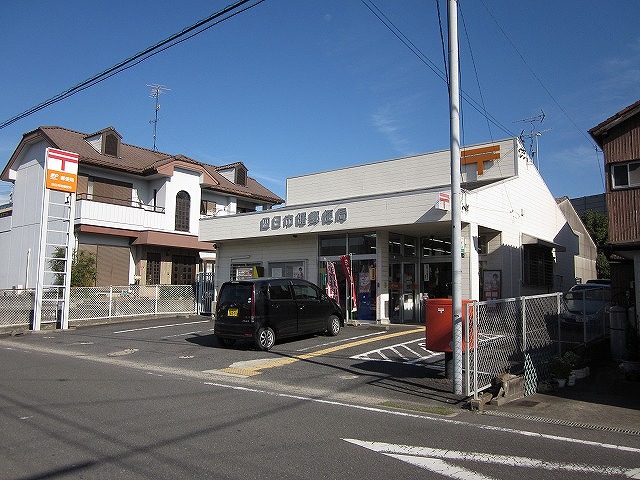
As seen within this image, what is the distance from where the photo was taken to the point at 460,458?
530 centimetres

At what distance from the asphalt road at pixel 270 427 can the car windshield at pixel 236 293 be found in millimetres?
1996

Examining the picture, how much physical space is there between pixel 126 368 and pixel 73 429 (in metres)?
5.30

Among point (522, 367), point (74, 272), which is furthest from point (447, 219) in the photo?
point (74, 272)

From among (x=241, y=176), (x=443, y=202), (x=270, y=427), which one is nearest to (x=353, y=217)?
(x=443, y=202)

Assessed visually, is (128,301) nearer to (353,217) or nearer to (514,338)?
(353,217)

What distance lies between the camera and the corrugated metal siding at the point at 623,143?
50.8 ft

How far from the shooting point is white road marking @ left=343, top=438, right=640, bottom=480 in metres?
4.92

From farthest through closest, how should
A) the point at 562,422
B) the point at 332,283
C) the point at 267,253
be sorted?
1. the point at 267,253
2. the point at 332,283
3. the point at 562,422

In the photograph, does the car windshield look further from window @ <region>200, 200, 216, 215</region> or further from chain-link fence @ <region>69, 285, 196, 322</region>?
window @ <region>200, 200, 216, 215</region>

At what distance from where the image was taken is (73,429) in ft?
20.1

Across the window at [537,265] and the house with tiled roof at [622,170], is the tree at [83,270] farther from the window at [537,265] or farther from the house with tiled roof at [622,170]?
the house with tiled roof at [622,170]

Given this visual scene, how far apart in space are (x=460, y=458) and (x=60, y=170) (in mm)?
18620

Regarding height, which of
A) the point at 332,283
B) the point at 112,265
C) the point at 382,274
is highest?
the point at 112,265

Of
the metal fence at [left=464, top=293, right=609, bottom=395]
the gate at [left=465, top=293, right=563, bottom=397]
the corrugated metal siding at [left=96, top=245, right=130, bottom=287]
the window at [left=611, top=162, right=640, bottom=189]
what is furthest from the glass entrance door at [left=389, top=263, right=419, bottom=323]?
the corrugated metal siding at [left=96, top=245, right=130, bottom=287]
